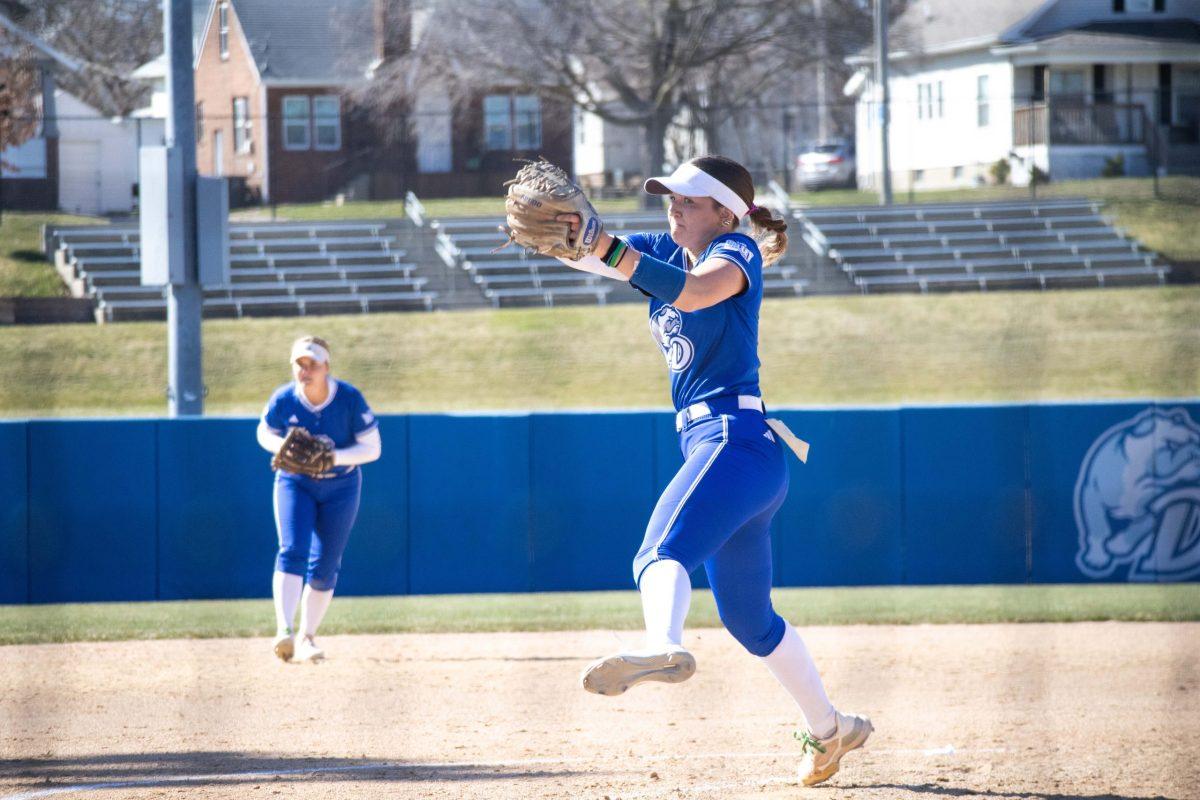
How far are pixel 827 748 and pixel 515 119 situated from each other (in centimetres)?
1994

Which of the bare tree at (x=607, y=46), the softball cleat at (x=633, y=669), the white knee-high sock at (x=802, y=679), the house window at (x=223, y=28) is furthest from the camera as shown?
the bare tree at (x=607, y=46)

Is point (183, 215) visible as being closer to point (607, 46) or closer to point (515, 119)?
point (515, 119)

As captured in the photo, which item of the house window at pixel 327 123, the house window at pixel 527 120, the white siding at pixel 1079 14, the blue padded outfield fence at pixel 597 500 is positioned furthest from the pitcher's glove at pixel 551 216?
the white siding at pixel 1079 14

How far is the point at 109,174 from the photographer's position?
19.3m

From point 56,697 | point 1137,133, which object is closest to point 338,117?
point 1137,133

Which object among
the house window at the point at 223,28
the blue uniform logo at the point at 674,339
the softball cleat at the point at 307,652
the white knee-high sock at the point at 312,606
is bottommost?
the softball cleat at the point at 307,652

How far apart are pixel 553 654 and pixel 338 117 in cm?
1432

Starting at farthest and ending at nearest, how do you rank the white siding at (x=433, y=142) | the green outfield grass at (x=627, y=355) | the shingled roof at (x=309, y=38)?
the white siding at (x=433, y=142) < the shingled roof at (x=309, y=38) < the green outfield grass at (x=627, y=355)

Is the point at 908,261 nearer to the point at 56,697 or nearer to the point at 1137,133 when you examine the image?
the point at 1137,133

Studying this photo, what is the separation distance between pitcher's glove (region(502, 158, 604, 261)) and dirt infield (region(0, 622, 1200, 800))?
200 cm

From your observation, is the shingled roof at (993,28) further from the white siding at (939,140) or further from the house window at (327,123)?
the house window at (327,123)

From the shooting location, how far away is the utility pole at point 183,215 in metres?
10.9

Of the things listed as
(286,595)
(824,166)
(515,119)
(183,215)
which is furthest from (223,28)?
(286,595)

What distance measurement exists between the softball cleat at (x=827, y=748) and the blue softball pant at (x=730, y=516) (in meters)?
0.47
